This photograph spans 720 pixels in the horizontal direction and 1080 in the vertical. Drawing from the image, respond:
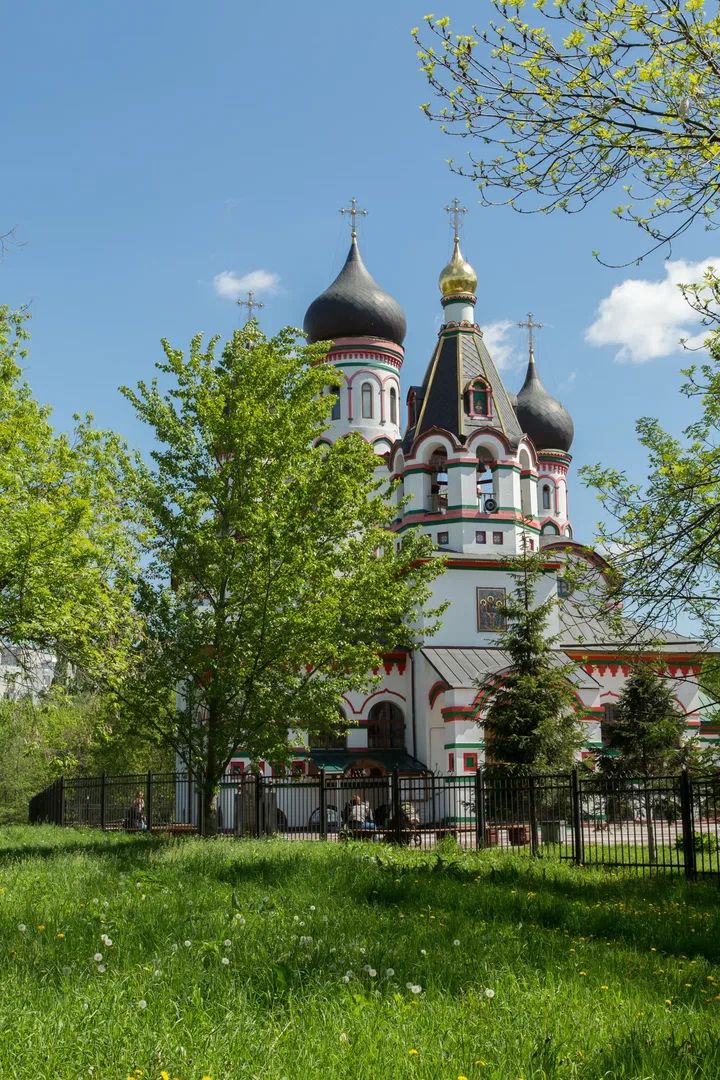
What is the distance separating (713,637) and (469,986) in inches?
277

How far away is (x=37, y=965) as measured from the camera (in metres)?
5.72

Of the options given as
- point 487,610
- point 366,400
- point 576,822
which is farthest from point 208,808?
point 366,400

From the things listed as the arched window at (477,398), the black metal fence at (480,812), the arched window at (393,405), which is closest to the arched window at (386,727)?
the black metal fence at (480,812)

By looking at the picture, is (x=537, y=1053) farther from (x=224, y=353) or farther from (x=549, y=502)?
(x=549, y=502)

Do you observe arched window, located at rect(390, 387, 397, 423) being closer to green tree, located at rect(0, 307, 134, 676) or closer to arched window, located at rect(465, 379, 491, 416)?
arched window, located at rect(465, 379, 491, 416)

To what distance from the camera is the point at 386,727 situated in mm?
32156

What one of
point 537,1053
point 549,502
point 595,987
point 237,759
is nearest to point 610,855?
point 595,987

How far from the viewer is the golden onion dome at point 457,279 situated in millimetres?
35562

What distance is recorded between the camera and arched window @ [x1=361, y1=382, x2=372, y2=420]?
37.3m

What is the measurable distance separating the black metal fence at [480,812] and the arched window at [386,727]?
9.98ft

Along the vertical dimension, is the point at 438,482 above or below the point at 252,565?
above

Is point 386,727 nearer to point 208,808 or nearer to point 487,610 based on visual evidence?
point 487,610

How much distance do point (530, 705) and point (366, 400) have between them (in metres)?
16.3

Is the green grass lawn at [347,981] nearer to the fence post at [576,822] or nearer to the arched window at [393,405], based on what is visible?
the fence post at [576,822]
